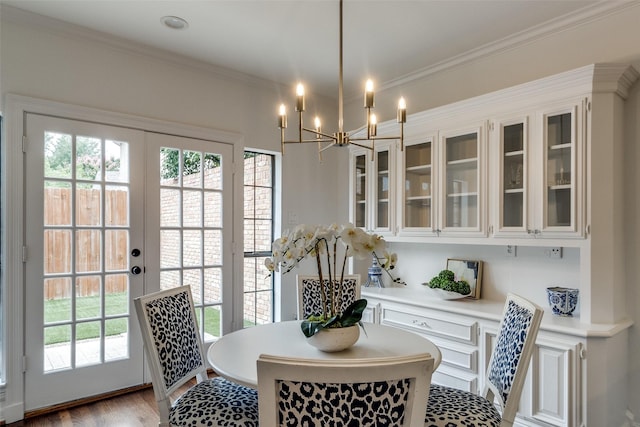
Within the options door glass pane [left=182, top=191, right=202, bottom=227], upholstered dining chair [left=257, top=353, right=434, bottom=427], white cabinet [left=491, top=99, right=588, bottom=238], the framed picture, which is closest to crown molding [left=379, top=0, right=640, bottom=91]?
white cabinet [left=491, top=99, right=588, bottom=238]

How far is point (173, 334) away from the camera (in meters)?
1.93

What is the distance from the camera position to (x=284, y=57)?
10.6 ft

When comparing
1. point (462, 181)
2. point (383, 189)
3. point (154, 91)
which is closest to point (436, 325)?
point (462, 181)

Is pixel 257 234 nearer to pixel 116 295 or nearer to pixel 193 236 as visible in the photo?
pixel 193 236

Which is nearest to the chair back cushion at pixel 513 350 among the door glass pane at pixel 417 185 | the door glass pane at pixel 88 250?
the door glass pane at pixel 417 185

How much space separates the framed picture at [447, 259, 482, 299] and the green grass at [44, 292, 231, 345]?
263 cm

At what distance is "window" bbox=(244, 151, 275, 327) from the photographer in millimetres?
3848

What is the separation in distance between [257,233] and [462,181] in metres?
2.02

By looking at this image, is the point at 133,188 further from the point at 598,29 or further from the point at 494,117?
the point at 598,29

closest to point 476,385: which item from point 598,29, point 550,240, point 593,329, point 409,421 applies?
point 593,329

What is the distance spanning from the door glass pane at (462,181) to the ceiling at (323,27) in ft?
2.53

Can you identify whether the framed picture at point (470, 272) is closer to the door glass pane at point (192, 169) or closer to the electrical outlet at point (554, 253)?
the electrical outlet at point (554, 253)

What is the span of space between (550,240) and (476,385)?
1.07m

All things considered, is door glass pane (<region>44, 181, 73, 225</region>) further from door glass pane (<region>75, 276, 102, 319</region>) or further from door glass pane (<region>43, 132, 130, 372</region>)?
door glass pane (<region>75, 276, 102, 319</region>)
